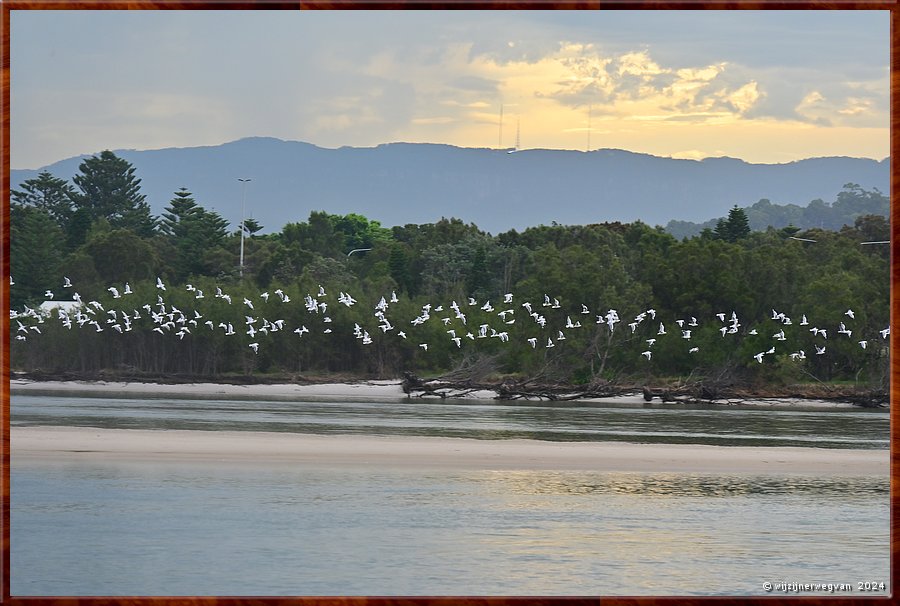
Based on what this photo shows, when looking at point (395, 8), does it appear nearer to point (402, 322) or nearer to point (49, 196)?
point (402, 322)

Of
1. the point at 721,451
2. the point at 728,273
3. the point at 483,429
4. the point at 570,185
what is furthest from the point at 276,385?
the point at 570,185

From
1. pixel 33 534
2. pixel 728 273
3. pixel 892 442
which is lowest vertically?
pixel 33 534

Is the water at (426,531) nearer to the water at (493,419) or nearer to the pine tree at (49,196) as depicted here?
the water at (493,419)

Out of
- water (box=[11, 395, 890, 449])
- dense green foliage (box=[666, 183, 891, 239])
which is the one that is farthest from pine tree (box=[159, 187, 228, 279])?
dense green foliage (box=[666, 183, 891, 239])

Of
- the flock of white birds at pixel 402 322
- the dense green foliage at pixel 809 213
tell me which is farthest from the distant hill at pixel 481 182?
the flock of white birds at pixel 402 322

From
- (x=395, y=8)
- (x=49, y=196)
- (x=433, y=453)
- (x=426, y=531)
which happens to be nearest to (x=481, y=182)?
(x=49, y=196)

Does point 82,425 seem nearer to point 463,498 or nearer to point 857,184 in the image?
point 463,498
